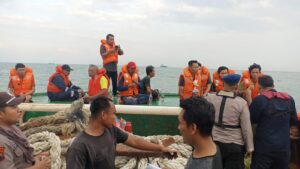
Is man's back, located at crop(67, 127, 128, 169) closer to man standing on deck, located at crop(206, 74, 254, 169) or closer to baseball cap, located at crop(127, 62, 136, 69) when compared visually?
man standing on deck, located at crop(206, 74, 254, 169)

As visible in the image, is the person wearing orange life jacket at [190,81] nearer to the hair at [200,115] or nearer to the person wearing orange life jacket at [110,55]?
the person wearing orange life jacket at [110,55]

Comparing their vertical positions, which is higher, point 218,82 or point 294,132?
point 218,82

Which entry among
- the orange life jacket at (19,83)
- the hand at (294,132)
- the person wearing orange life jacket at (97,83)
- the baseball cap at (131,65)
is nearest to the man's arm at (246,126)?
the hand at (294,132)

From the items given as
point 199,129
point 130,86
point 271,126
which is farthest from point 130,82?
point 199,129

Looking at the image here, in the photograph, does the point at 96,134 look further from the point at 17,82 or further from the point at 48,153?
the point at 17,82

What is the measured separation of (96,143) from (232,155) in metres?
1.89

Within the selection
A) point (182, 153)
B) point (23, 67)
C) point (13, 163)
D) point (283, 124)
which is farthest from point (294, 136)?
point (23, 67)

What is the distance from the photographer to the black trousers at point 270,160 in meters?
3.98

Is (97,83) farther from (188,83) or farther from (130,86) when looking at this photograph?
(188,83)

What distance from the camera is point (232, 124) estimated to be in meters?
3.86

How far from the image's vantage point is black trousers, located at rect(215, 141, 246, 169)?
3.87m

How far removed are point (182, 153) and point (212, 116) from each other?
9.47 feet

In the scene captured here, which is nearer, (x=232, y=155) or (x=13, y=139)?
(x=13, y=139)

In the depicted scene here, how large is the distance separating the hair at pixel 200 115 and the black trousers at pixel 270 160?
2.30m
